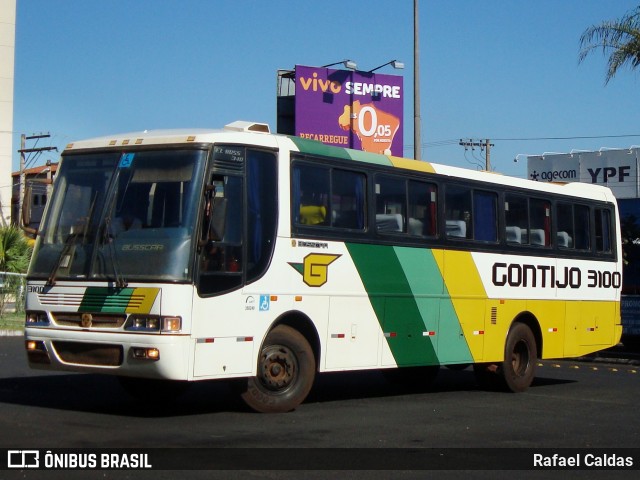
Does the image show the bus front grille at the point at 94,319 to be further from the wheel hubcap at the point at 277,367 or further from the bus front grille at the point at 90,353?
the wheel hubcap at the point at 277,367

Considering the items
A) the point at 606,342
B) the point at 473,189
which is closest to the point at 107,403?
the point at 473,189

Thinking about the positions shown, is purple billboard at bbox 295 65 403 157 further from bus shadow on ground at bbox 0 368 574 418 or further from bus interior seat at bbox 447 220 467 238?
bus interior seat at bbox 447 220 467 238

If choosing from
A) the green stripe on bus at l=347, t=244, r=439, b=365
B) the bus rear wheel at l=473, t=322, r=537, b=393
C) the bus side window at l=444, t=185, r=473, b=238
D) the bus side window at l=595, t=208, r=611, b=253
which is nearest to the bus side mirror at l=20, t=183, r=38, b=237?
the green stripe on bus at l=347, t=244, r=439, b=365

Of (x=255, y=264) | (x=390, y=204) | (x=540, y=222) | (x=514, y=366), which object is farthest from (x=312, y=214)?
(x=540, y=222)

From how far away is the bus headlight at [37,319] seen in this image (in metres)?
11.7

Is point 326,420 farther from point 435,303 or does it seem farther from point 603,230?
point 603,230

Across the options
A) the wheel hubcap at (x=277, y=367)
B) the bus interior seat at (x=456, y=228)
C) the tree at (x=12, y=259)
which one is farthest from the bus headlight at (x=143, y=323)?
the tree at (x=12, y=259)

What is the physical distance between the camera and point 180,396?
1405 cm

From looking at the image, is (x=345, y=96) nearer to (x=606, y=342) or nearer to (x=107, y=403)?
(x=606, y=342)

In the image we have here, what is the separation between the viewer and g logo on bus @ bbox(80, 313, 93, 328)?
1133cm

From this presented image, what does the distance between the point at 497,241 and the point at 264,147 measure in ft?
17.5

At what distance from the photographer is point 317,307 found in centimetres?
1270

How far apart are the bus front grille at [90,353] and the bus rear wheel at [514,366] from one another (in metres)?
7.08

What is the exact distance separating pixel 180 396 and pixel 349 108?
26.0 metres
